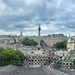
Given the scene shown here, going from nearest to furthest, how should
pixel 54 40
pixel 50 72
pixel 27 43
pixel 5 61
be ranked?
pixel 50 72 < pixel 5 61 < pixel 27 43 < pixel 54 40

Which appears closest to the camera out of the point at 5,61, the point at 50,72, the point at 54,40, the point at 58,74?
the point at 58,74

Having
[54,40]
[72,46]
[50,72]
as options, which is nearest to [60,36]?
[54,40]

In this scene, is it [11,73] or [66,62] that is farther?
[66,62]

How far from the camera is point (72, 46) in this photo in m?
40.9

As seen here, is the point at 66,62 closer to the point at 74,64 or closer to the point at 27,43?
the point at 74,64

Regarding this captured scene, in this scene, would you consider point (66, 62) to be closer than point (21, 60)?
Yes

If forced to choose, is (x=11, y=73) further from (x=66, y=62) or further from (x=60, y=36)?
(x=60, y=36)

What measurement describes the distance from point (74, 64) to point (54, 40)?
10931cm

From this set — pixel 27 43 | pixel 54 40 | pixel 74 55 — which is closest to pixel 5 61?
pixel 74 55

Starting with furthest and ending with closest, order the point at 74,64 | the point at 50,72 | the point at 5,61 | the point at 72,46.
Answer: the point at 72,46 → the point at 5,61 → the point at 74,64 → the point at 50,72

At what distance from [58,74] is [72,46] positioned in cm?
2951

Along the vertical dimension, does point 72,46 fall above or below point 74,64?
above

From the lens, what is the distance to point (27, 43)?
122625 mm

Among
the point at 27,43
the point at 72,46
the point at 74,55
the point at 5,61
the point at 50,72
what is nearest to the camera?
the point at 50,72
